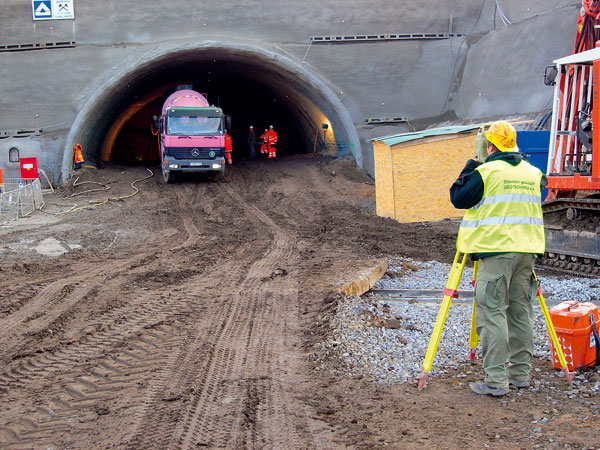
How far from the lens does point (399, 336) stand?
246 inches

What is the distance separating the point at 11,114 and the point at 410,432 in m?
21.9

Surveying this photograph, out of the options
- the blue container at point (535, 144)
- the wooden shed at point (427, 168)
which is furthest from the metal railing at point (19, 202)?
the blue container at point (535, 144)

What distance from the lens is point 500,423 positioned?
4.26 meters

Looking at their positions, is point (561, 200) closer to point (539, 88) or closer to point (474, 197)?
point (474, 197)

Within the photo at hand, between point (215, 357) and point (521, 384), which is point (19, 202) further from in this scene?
point (521, 384)

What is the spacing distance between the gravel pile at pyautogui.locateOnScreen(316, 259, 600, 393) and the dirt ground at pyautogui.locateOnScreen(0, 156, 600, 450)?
21 cm

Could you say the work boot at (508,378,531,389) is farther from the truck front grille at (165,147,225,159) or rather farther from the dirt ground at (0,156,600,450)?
the truck front grille at (165,147,225,159)

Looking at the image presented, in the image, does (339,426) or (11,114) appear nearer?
(339,426)

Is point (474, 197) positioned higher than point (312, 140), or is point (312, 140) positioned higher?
point (312, 140)

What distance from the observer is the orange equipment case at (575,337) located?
16.7 ft

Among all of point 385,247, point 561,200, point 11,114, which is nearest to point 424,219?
point 385,247

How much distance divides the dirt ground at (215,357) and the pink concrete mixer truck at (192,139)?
8.05 metres

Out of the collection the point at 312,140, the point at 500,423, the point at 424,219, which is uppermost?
the point at 312,140

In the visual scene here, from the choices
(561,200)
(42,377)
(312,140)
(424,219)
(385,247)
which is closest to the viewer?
(42,377)
